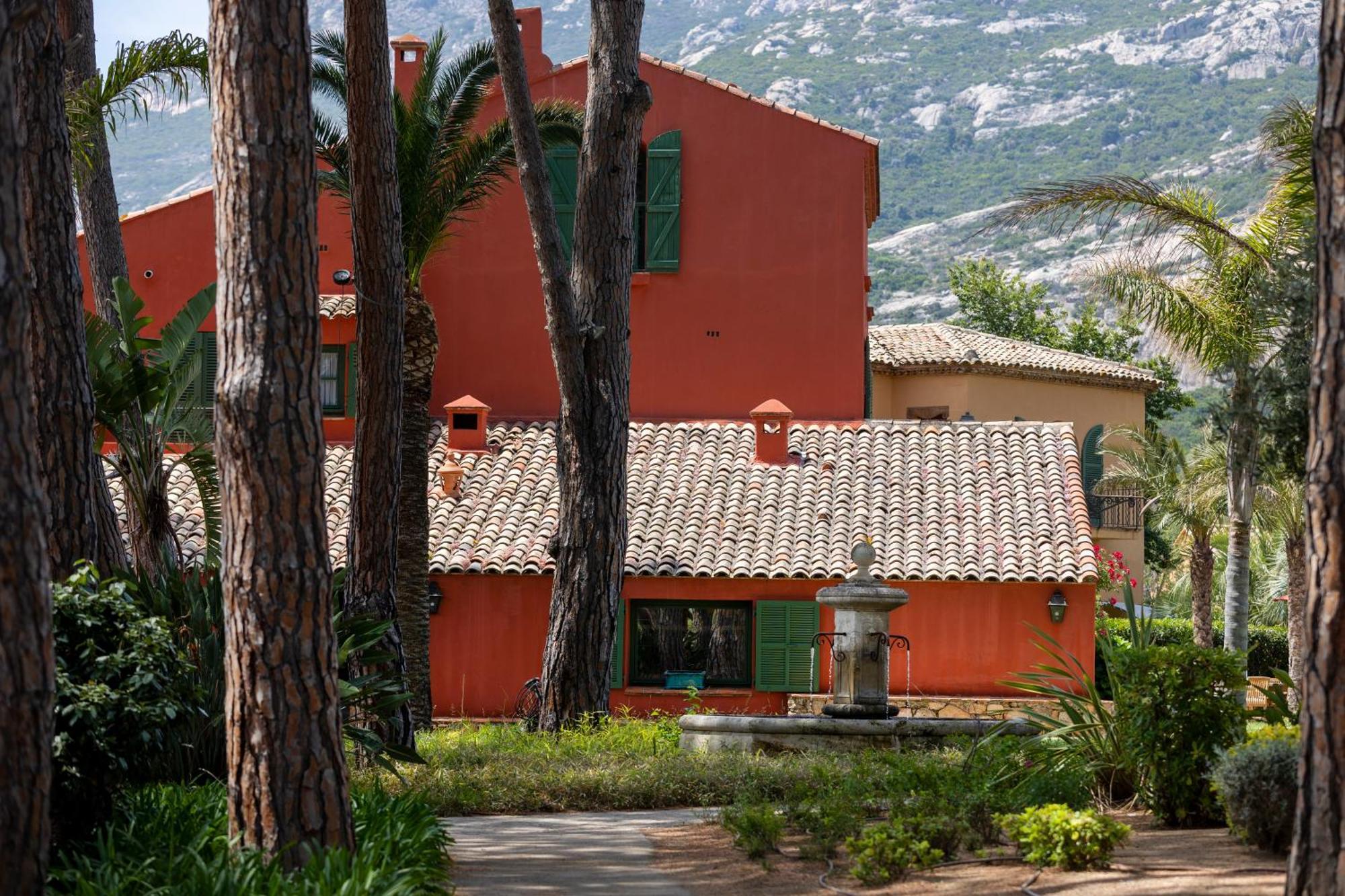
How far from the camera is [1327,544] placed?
17.9 feet

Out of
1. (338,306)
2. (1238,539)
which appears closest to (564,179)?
(338,306)

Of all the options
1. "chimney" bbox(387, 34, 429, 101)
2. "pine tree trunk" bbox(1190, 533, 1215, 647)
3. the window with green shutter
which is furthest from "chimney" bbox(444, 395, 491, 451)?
"pine tree trunk" bbox(1190, 533, 1215, 647)

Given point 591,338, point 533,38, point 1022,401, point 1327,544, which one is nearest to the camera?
point 1327,544

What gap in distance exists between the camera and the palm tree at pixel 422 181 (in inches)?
688

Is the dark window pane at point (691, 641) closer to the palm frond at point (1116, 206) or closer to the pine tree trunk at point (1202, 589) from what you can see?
the palm frond at point (1116, 206)

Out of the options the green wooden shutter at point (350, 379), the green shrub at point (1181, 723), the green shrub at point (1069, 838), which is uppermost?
the green wooden shutter at point (350, 379)

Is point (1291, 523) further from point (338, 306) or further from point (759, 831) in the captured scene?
point (759, 831)

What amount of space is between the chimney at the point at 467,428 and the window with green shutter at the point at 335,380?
173 cm

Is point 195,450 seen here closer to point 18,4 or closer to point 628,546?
point 18,4

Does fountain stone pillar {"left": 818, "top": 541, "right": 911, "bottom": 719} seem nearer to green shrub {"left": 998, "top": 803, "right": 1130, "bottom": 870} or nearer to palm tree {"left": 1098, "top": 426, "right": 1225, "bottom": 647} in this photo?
green shrub {"left": 998, "top": 803, "right": 1130, "bottom": 870}

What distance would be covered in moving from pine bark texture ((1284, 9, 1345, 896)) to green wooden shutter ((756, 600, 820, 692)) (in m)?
15.0

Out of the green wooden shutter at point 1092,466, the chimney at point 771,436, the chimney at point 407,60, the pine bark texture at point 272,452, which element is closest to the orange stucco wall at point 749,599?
the chimney at point 771,436

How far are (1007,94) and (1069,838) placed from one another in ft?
360

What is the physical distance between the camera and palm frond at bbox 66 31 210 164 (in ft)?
43.2
